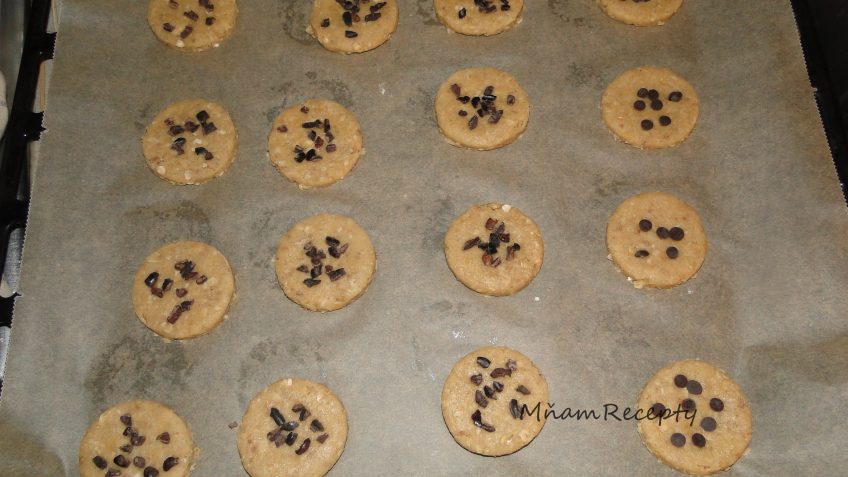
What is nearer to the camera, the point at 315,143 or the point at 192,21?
the point at 315,143

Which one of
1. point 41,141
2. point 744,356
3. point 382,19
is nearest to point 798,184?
point 744,356

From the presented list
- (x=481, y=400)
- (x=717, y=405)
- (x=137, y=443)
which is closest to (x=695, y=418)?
(x=717, y=405)

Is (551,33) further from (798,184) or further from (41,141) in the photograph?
(41,141)

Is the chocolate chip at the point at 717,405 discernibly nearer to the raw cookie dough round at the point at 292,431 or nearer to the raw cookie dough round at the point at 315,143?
the raw cookie dough round at the point at 292,431

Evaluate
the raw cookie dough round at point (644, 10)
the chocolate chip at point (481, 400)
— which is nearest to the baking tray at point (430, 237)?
the raw cookie dough round at point (644, 10)

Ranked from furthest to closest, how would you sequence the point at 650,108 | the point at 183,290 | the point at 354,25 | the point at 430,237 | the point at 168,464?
the point at 354,25 < the point at 650,108 < the point at 430,237 < the point at 183,290 < the point at 168,464

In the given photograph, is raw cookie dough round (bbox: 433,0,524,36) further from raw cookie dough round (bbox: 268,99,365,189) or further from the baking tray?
raw cookie dough round (bbox: 268,99,365,189)

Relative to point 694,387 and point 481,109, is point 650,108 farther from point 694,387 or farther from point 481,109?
point 694,387
